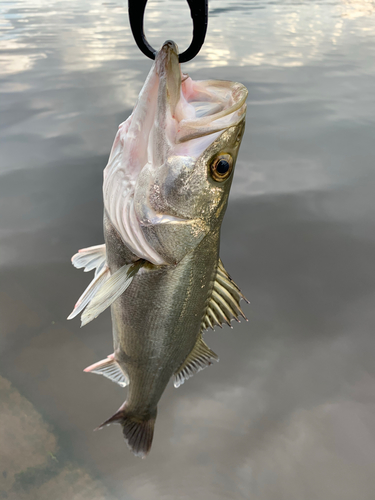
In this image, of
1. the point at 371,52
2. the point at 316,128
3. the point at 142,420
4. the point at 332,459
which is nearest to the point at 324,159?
the point at 316,128

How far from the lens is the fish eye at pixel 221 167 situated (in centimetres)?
149

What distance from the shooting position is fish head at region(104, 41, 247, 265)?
1404 millimetres

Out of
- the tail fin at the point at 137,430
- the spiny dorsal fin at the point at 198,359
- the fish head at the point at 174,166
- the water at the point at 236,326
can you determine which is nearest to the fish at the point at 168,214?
the fish head at the point at 174,166

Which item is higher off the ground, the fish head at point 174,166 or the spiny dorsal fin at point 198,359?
the fish head at point 174,166

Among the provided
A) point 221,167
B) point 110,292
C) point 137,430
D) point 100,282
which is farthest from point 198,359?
point 221,167

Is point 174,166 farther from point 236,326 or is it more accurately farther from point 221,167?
point 236,326

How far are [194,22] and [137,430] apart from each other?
6.46 ft

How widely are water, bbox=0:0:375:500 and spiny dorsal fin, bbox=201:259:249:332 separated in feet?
3.07

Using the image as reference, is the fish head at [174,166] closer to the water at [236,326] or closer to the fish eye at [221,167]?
the fish eye at [221,167]

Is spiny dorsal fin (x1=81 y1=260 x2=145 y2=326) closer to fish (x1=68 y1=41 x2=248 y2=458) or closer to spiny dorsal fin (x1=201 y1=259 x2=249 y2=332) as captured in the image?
fish (x1=68 y1=41 x2=248 y2=458)

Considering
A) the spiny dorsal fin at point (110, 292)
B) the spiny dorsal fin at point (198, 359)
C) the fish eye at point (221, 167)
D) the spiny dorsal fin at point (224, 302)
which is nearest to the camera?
the spiny dorsal fin at point (110, 292)

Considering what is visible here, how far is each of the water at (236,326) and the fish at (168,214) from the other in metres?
0.82

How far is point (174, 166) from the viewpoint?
1.45m

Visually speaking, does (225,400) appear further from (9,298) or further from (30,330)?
(9,298)
